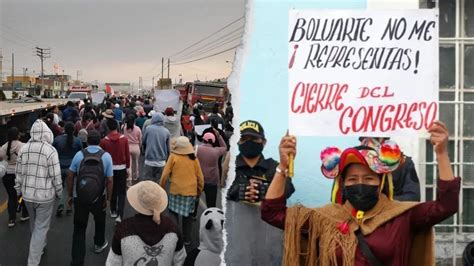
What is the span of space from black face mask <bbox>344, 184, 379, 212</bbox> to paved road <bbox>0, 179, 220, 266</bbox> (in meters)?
4.16

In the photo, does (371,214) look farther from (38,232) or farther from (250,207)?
(38,232)

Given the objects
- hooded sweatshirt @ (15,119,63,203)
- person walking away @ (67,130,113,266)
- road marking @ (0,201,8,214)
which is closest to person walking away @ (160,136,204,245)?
person walking away @ (67,130,113,266)

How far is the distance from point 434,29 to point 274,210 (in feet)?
4.87

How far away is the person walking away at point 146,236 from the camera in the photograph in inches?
137

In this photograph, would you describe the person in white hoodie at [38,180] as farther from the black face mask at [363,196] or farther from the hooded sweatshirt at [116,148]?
the black face mask at [363,196]

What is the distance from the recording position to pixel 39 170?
563cm

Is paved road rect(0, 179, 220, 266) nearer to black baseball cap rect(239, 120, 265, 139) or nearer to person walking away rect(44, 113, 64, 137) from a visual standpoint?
person walking away rect(44, 113, 64, 137)

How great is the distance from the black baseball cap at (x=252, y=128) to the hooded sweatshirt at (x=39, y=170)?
2968 mm

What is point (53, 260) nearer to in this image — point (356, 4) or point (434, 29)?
point (356, 4)

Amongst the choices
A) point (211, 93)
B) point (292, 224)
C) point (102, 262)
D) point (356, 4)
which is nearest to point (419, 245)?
point (292, 224)

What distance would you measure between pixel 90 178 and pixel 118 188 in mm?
1834

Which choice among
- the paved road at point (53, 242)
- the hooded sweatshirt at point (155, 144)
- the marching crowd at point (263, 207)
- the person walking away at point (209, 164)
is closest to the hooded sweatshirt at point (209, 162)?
the person walking away at point (209, 164)

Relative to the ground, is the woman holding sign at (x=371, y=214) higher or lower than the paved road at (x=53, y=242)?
higher

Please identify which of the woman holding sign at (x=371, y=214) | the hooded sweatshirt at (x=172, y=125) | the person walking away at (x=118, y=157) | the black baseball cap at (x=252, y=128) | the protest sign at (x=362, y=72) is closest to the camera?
the woman holding sign at (x=371, y=214)
